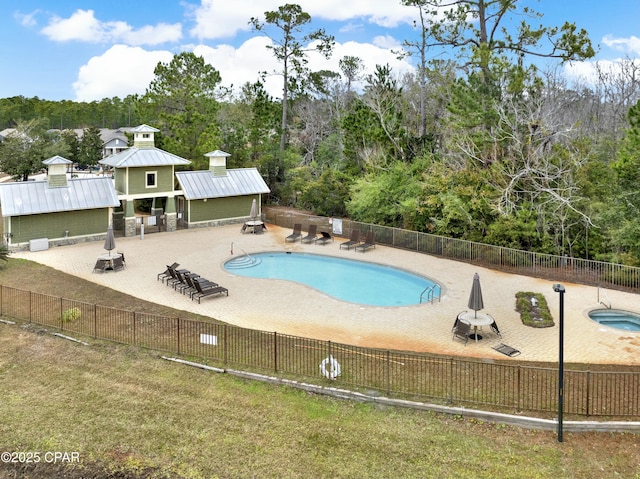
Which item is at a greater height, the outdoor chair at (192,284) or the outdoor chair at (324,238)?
the outdoor chair at (324,238)

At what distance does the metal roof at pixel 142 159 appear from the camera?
28625 mm

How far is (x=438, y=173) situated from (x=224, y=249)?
39.7ft

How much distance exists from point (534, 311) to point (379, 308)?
16.8 ft

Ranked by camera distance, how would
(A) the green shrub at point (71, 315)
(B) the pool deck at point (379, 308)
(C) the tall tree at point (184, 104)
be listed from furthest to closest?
(C) the tall tree at point (184, 104)
(A) the green shrub at point (71, 315)
(B) the pool deck at point (379, 308)

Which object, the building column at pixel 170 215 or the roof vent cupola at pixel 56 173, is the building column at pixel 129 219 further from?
the roof vent cupola at pixel 56 173

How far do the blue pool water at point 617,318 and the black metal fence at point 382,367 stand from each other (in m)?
5.28

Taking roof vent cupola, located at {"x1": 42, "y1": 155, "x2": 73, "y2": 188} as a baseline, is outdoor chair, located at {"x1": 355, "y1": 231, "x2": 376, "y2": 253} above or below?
below

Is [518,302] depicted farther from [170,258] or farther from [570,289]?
[170,258]

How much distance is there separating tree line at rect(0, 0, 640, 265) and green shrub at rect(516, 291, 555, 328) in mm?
5201

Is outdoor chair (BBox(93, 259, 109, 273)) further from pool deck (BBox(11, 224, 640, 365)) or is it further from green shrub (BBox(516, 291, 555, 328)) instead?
green shrub (BBox(516, 291, 555, 328))

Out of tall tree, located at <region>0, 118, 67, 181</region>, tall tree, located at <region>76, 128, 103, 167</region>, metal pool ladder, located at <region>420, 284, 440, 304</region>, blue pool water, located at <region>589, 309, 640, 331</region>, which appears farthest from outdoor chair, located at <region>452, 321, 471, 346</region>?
tall tree, located at <region>76, 128, 103, 167</region>

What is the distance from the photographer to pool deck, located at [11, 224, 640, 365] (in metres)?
14.1

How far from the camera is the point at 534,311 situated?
16.5 metres

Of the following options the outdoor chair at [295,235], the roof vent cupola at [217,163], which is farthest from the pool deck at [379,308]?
the roof vent cupola at [217,163]
